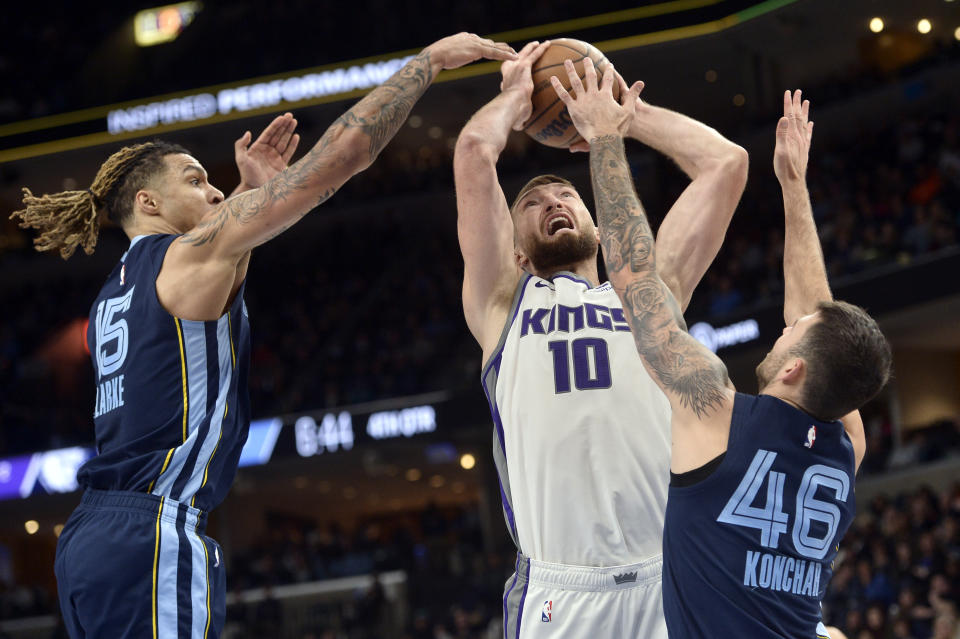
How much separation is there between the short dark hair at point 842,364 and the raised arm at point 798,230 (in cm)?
77

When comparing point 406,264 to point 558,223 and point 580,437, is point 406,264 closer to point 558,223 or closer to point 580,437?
point 558,223

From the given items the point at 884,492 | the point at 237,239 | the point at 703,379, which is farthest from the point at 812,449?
the point at 884,492

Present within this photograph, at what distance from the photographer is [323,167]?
3.30 meters

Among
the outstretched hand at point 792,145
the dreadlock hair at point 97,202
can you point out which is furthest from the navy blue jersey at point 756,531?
the dreadlock hair at point 97,202

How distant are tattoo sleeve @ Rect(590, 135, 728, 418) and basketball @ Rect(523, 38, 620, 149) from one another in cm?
72

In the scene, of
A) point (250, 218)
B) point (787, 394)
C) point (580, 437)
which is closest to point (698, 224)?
point (580, 437)

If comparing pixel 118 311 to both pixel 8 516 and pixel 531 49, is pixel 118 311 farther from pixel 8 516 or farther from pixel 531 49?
pixel 8 516

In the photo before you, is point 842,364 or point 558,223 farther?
point 558,223

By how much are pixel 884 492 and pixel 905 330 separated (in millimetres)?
3302

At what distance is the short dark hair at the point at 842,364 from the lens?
2650 mm

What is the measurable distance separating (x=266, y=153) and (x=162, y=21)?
22.4m

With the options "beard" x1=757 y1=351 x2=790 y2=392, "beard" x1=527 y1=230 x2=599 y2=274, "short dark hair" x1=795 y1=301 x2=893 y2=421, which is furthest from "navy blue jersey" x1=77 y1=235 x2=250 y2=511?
"short dark hair" x1=795 y1=301 x2=893 y2=421

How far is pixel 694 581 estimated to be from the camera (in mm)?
2643

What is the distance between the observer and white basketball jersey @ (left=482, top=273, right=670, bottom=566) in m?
3.37
